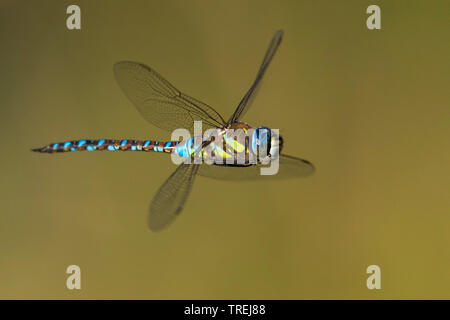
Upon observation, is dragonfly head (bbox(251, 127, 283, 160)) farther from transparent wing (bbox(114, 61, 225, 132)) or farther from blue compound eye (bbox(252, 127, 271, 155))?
transparent wing (bbox(114, 61, 225, 132))

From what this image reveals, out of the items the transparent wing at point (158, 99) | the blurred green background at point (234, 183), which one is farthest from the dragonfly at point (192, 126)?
the blurred green background at point (234, 183)

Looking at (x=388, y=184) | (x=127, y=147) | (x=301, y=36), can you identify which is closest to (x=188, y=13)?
(x=301, y=36)

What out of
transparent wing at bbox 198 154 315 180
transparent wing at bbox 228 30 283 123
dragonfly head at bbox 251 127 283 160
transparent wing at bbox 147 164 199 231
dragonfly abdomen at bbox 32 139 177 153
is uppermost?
transparent wing at bbox 228 30 283 123

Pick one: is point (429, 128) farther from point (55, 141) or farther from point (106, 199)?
point (55, 141)

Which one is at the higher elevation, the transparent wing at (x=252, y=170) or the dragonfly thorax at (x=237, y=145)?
the dragonfly thorax at (x=237, y=145)

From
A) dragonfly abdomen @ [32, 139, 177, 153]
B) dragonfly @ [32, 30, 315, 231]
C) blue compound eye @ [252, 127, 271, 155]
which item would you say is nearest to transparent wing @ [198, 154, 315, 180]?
dragonfly @ [32, 30, 315, 231]

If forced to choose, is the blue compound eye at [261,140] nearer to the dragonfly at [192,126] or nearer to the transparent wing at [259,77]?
the dragonfly at [192,126]
